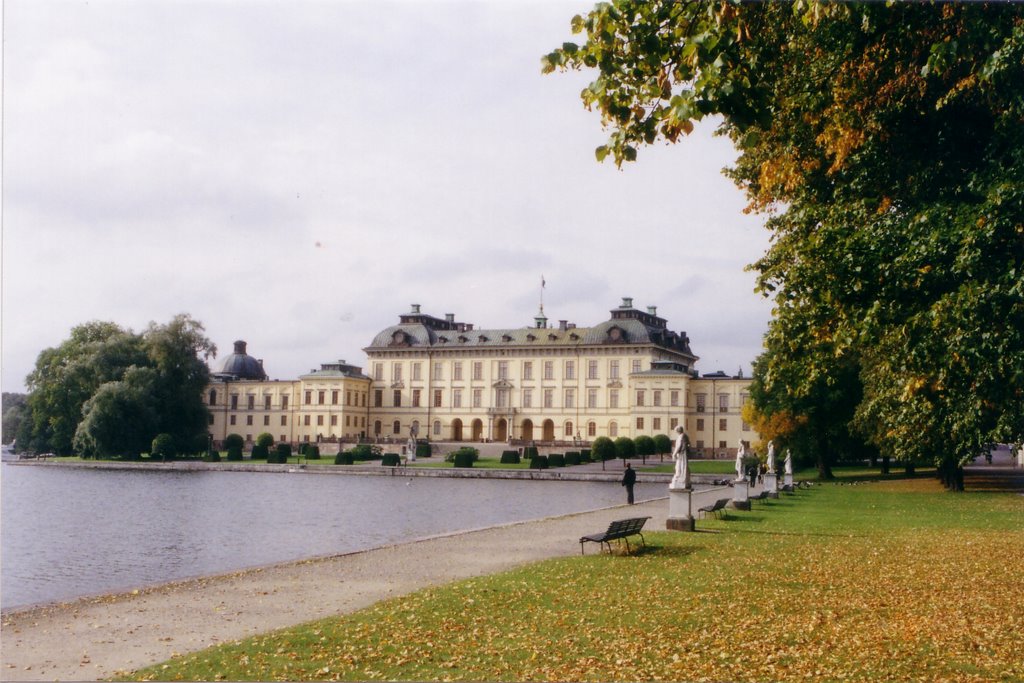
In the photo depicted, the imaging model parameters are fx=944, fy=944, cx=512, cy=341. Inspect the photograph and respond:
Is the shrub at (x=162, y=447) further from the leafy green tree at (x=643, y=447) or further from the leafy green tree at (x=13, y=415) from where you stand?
the leafy green tree at (x=643, y=447)

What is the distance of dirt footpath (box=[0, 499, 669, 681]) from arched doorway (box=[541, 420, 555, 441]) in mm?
75589

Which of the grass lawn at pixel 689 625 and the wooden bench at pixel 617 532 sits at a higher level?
the wooden bench at pixel 617 532

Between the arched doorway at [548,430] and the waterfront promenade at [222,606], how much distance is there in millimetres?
75423

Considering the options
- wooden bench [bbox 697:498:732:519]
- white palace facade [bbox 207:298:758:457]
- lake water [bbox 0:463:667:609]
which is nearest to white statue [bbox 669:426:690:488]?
wooden bench [bbox 697:498:732:519]

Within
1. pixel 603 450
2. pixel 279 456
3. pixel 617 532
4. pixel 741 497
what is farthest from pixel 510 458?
pixel 617 532

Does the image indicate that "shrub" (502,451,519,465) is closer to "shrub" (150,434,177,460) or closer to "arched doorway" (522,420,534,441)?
"shrub" (150,434,177,460)

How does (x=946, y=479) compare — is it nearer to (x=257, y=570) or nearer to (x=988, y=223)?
(x=988, y=223)

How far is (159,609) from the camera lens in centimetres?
1086

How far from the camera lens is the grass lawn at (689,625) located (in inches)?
294

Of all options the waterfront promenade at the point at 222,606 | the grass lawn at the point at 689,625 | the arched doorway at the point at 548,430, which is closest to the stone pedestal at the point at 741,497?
the waterfront promenade at the point at 222,606

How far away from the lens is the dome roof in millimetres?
105562

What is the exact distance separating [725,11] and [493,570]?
9066mm

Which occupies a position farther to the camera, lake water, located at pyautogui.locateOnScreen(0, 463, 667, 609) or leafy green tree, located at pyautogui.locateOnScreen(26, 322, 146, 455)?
leafy green tree, located at pyautogui.locateOnScreen(26, 322, 146, 455)

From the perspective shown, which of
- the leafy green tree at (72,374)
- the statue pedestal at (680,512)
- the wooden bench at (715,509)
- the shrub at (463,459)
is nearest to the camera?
the statue pedestal at (680,512)
